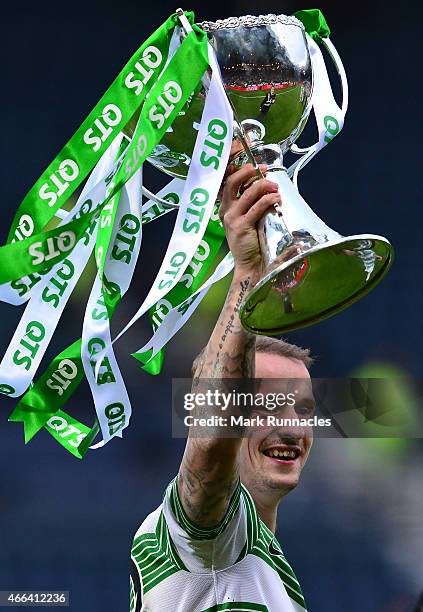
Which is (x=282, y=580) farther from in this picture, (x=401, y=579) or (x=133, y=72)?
(x=401, y=579)

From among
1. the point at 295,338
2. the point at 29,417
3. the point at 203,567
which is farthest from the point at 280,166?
the point at 295,338

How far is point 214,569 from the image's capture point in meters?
2.14

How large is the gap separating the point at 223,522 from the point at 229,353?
335 mm

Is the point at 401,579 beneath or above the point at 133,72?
beneath

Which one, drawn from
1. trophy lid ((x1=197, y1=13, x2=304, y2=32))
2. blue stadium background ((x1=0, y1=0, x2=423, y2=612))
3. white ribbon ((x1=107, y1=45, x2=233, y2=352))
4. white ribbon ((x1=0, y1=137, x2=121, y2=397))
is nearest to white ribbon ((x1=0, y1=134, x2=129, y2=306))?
white ribbon ((x1=0, y1=137, x2=121, y2=397))

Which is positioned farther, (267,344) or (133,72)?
(267,344)

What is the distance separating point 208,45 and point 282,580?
3.46 ft

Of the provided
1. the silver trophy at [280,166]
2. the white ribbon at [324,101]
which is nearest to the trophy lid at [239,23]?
the silver trophy at [280,166]

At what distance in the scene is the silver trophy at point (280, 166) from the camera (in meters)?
1.75

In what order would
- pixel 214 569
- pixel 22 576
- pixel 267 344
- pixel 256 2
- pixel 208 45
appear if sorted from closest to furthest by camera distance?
pixel 208 45 → pixel 214 569 → pixel 267 344 → pixel 22 576 → pixel 256 2

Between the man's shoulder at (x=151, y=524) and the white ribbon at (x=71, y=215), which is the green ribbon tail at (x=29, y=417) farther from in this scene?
the man's shoulder at (x=151, y=524)

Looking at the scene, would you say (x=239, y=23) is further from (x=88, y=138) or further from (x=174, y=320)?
(x=174, y=320)

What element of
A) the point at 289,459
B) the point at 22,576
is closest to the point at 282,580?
the point at 289,459

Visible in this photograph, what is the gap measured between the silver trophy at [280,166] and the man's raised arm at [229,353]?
0.04m
